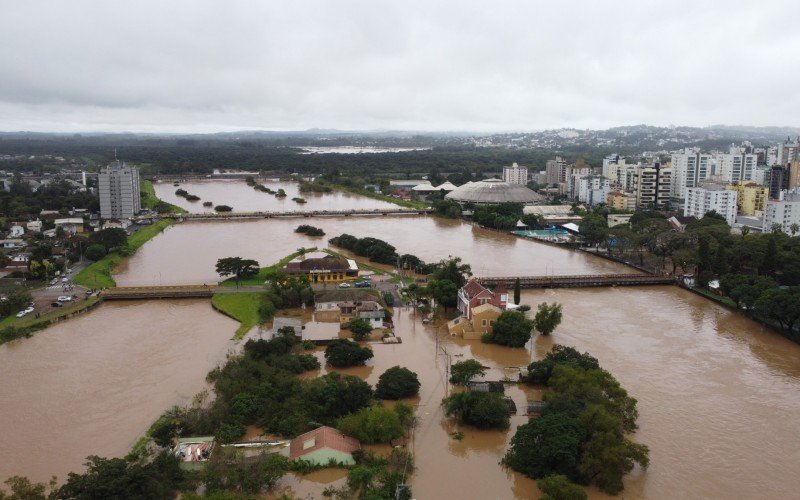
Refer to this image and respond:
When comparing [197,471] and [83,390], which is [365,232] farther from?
[197,471]

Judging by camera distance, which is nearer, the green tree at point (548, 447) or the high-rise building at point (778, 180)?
the green tree at point (548, 447)

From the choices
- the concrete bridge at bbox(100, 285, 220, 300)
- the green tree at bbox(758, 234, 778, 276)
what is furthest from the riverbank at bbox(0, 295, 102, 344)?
the green tree at bbox(758, 234, 778, 276)

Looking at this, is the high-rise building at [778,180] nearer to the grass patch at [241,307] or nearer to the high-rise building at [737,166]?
the high-rise building at [737,166]

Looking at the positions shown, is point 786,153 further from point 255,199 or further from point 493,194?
point 255,199


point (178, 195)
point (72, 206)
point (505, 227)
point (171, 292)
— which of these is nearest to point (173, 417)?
point (171, 292)

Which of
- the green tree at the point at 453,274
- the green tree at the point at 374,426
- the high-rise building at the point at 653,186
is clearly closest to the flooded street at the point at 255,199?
the high-rise building at the point at 653,186

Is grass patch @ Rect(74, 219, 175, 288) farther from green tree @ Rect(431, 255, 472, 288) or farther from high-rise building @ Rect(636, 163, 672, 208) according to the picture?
high-rise building @ Rect(636, 163, 672, 208)
